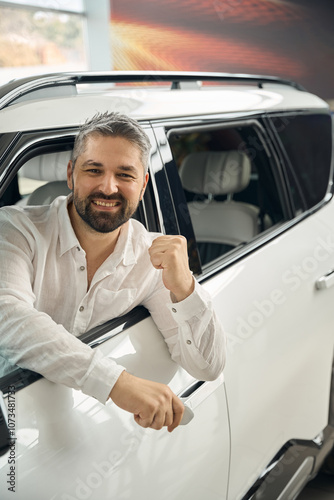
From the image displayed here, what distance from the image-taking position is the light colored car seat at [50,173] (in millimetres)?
1115

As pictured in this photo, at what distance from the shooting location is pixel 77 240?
1103 mm

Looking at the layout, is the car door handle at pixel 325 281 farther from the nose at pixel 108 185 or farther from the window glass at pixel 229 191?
the nose at pixel 108 185

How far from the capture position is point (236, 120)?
1.75 m

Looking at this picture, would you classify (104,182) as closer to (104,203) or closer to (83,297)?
(104,203)

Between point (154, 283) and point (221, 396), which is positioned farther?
point (221, 396)

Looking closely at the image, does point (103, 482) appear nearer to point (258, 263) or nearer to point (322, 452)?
point (258, 263)

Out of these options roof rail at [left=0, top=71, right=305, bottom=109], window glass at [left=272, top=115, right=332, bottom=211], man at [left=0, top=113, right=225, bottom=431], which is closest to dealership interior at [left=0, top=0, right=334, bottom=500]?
window glass at [left=272, top=115, right=332, bottom=211]

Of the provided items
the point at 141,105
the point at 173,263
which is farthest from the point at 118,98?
the point at 173,263

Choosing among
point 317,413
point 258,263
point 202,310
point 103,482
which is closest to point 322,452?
point 317,413

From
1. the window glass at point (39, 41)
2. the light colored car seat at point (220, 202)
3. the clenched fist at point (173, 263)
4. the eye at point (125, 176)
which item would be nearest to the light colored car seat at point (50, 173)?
the eye at point (125, 176)

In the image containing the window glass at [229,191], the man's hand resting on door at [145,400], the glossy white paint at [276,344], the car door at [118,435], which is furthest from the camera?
the window glass at [229,191]

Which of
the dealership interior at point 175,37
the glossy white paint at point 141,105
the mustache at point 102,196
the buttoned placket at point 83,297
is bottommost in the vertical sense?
the buttoned placket at point 83,297

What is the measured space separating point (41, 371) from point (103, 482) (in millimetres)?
244

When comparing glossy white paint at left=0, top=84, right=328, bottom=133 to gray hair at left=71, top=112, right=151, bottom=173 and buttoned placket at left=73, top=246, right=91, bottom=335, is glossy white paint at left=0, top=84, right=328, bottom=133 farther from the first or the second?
buttoned placket at left=73, top=246, right=91, bottom=335
